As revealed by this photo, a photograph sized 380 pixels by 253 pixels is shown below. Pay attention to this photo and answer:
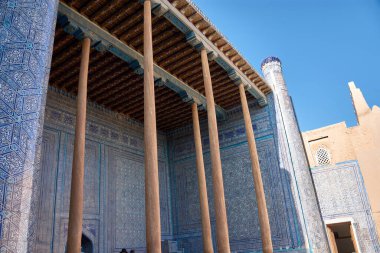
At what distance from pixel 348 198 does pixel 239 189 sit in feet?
17.6

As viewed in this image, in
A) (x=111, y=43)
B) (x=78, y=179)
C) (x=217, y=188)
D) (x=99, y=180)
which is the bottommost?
(x=217, y=188)

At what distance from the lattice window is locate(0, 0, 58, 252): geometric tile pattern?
12.8 metres

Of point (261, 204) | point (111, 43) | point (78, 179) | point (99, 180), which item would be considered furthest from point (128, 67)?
point (261, 204)

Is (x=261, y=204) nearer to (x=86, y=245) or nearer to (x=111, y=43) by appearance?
(x=86, y=245)

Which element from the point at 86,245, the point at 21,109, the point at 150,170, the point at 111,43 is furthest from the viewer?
the point at 86,245

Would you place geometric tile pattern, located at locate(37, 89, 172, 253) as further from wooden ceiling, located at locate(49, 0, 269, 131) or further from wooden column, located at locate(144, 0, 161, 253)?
wooden column, located at locate(144, 0, 161, 253)

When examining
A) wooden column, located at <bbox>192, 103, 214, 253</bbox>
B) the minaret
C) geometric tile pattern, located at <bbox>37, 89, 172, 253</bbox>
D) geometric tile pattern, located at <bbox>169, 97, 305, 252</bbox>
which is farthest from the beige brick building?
wooden column, located at <bbox>192, 103, 214, 253</bbox>

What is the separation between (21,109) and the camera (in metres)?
2.31

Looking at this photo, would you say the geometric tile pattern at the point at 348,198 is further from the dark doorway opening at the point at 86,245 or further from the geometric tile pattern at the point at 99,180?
the dark doorway opening at the point at 86,245

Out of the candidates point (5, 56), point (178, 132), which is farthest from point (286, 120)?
point (5, 56)

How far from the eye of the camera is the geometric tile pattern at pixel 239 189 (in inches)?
345

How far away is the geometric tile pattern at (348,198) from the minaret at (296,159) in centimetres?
432

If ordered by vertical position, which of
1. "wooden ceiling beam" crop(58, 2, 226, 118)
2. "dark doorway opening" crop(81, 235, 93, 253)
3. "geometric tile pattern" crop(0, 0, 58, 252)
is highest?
"wooden ceiling beam" crop(58, 2, 226, 118)

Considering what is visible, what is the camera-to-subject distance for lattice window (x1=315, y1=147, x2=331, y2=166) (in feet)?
44.2
